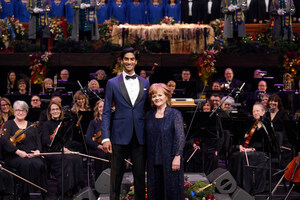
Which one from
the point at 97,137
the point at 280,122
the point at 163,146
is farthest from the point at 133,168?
the point at 280,122

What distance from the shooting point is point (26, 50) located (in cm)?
1207

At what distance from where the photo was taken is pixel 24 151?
6.53 metres

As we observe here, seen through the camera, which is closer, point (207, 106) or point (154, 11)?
point (207, 106)

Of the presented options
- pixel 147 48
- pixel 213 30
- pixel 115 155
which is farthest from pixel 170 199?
pixel 213 30

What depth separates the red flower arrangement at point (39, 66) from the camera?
37.5 feet

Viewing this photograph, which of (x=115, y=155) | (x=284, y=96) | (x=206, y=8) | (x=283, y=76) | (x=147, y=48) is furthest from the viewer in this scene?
(x=206, y=8)

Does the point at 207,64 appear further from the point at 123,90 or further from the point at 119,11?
the point at 123,90

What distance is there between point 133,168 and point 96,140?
9.92 feet

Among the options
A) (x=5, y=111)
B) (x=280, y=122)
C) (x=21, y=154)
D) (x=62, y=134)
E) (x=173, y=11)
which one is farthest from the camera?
(x=173, y=11)

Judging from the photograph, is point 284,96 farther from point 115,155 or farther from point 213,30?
point 115,155

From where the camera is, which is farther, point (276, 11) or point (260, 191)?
point (276, 11)

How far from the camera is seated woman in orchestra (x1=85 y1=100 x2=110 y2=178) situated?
717 centimetres

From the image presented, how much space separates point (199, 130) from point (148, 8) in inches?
346

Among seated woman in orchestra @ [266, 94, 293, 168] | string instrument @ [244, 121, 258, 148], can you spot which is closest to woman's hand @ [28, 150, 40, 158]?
string instrument @ [244, 121, 258, 148]
